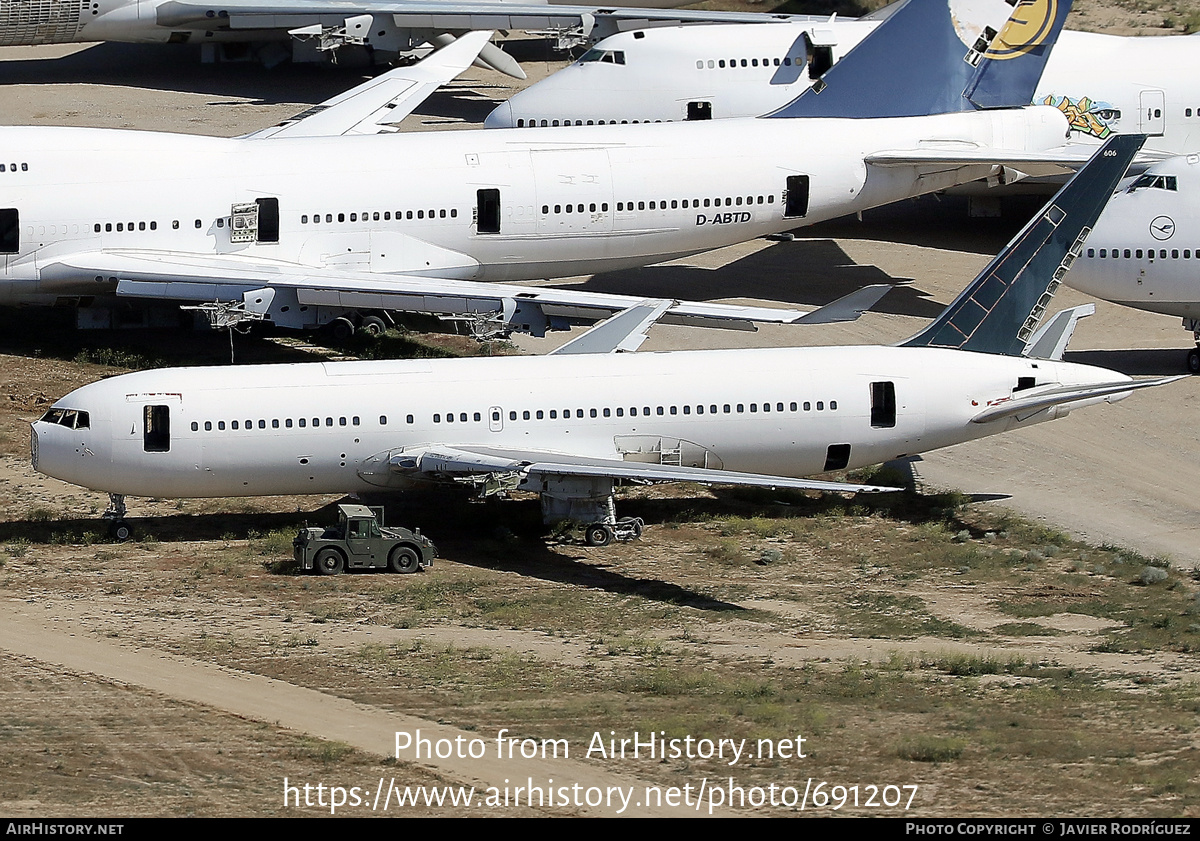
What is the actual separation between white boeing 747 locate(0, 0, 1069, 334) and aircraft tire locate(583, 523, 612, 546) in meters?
7.73

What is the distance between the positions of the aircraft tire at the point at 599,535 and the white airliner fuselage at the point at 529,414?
150 centimetres

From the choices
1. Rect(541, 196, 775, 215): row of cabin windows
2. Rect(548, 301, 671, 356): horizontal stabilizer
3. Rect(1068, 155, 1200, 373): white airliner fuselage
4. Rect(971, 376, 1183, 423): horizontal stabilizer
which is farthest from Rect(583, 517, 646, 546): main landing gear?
Rect(1068, 155, 1200, 373): white airliner fuselage

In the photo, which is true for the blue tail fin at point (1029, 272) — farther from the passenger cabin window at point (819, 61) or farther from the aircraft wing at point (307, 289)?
the passenger cabin window at point (819, 61)

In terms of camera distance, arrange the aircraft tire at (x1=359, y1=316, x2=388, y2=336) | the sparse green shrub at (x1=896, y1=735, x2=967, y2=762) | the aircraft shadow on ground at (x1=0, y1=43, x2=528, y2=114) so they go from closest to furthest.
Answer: the sparse green shrub at (x1=896, y1=735, x2=967, y2=762) < the aircraft tire at (x1=359, y1=316, x2=388, y2=336) < the aircraft shadow on ground at (x1=0, y1=43, x2=528, y2=114)

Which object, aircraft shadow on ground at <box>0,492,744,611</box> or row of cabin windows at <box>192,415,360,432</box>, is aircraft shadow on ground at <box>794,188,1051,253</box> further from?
row of cabin windows at <box>192,415,360,432</box>

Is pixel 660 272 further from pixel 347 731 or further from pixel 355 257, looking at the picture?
pixel 347 731

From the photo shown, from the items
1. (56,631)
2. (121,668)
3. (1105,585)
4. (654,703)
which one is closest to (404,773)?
(654,703)

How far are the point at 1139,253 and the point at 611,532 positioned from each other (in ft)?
62.1

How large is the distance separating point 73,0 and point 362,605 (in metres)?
44.1

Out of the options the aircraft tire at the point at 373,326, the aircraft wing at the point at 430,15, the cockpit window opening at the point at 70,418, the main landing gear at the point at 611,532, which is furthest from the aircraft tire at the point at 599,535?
the aircraft wing at the point at 430,15

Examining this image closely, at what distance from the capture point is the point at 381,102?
194ft

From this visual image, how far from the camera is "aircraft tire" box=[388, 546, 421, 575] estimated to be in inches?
1471

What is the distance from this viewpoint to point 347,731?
2873cm

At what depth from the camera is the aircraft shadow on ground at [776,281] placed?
182 ft
